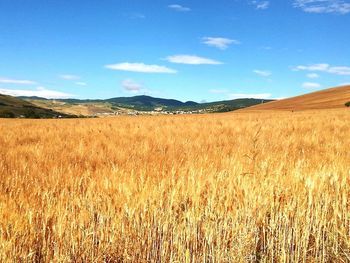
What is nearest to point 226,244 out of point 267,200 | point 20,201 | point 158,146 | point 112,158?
point 267,200

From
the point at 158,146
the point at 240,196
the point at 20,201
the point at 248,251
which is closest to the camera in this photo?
the point at 248,251

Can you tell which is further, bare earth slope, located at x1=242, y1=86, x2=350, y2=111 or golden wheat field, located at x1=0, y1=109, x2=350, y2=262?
bare earth slope, located at x1=242, y1=86, x2=350, y2=111

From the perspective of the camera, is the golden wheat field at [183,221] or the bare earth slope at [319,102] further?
the bare earth slope at [319,102]

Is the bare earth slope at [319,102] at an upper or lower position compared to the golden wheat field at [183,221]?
upper

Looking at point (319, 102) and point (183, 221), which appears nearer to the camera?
point (183, 221)

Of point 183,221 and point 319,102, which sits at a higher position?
point 319,102

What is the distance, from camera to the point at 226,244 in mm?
2459

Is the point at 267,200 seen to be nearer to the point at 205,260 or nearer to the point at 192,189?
the point at 192,189

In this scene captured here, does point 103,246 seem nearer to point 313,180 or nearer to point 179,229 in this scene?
point 179,229

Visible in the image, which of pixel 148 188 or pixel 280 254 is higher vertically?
pixel 148 188

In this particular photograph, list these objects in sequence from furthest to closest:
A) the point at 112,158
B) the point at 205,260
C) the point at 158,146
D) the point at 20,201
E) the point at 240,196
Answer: the point at 158,146 < the point at 112,158 < the point at 240,196 < the point at 20,201 < the point at 205,260

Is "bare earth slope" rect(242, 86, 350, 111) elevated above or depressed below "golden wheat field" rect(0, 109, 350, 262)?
above

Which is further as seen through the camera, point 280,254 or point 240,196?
point 240,196

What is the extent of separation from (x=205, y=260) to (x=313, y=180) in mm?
1621
